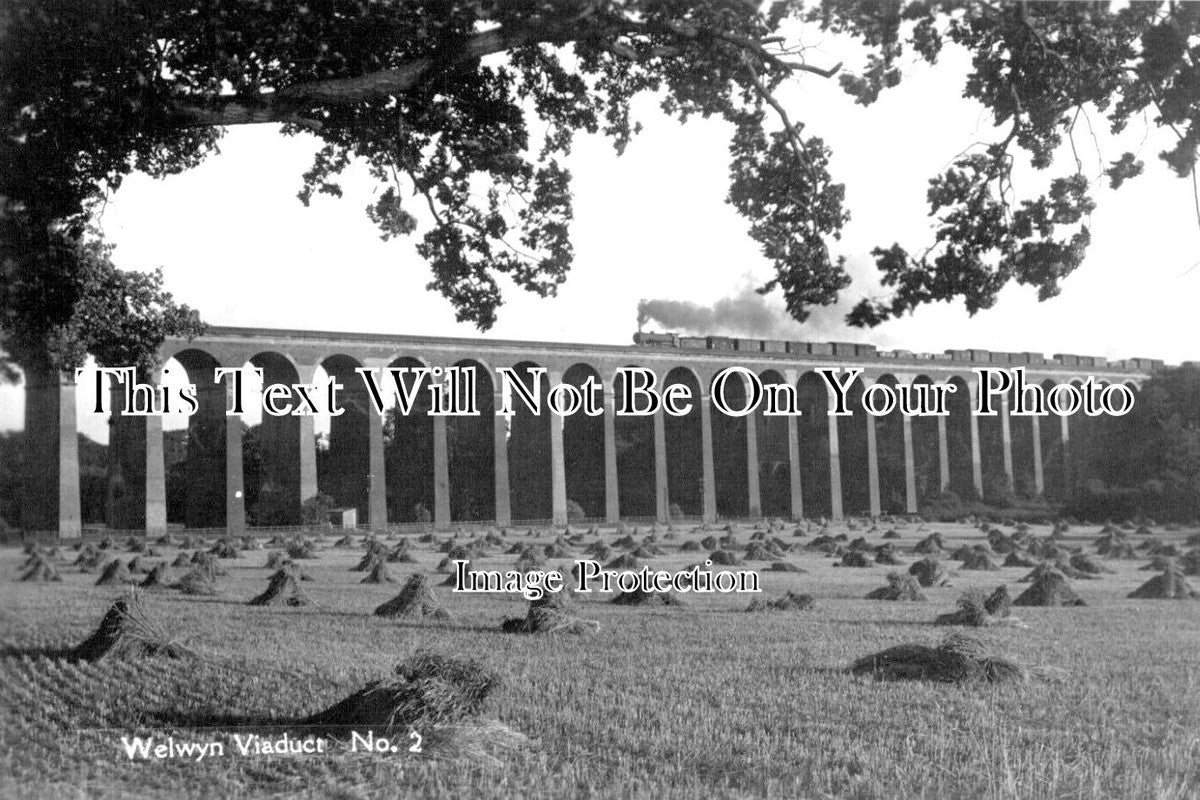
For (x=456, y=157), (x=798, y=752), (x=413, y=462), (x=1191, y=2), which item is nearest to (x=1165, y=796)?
(x=798, y=752)

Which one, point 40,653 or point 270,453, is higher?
point 270,453

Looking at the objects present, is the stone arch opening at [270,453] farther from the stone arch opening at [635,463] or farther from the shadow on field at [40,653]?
the stone arch opening at [635,463]

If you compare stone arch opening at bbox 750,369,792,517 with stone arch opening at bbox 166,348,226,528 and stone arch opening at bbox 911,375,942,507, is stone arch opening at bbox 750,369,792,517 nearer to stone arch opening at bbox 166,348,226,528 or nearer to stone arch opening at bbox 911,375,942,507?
stone arch opening at bbox 911,375,942,507

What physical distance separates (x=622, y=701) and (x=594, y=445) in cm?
162

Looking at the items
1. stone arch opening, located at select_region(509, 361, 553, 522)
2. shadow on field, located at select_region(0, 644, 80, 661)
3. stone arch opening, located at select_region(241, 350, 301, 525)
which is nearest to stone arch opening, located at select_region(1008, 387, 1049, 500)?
stone arch opening, located at select_region(509, 361, 553, 522)

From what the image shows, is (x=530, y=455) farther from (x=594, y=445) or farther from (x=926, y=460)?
(x=926, y=460)

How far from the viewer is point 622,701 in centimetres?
636

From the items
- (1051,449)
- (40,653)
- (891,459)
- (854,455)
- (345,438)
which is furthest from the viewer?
(891,459)

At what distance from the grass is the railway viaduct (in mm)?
398

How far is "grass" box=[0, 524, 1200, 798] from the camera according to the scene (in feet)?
16.6
